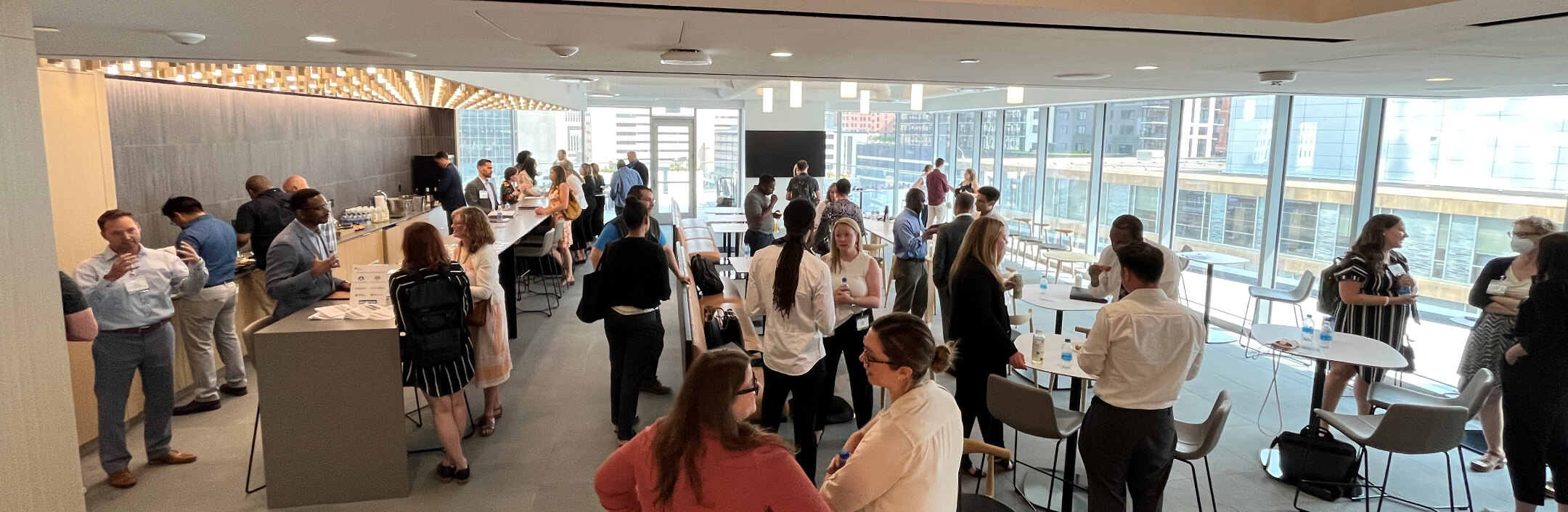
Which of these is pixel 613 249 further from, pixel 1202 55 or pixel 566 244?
pixel 566 244

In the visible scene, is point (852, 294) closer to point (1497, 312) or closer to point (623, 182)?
point (1497, 312)

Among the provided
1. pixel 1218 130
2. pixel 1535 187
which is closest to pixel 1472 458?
pixel 1535 187

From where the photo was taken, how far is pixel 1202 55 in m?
3.55

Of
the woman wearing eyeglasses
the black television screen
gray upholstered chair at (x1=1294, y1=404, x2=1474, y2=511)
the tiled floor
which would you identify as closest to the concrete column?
the tiled floor

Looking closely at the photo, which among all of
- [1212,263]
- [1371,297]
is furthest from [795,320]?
[1212,263]

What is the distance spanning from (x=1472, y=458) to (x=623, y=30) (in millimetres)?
5363

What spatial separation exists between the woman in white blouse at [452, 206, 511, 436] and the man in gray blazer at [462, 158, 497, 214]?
5281 mm

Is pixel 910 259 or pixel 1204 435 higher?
pixel 910 259

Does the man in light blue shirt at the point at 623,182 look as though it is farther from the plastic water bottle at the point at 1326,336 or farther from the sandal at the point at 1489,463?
the sandal at the point at 1489,463

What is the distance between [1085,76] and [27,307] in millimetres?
4635

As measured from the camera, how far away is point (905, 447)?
2.05 m

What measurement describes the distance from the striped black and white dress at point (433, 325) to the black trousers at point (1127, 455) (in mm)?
2894

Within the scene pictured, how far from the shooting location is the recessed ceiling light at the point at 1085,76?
4.54 metres

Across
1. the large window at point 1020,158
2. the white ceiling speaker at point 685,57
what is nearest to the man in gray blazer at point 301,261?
the white ceiling speaker at point 685,57
